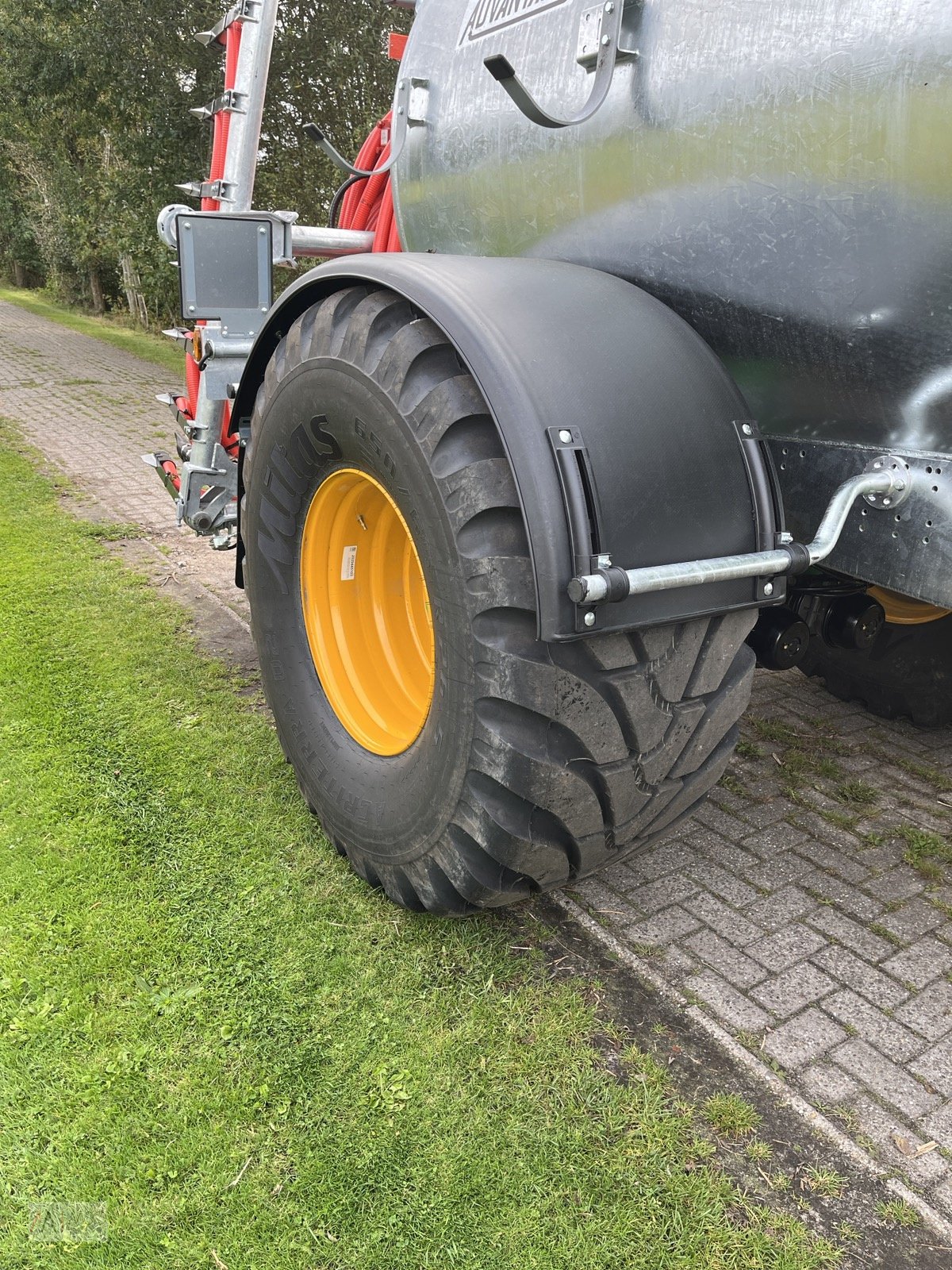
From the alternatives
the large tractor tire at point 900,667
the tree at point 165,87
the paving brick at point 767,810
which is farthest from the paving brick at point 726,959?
the tree at point 165,87

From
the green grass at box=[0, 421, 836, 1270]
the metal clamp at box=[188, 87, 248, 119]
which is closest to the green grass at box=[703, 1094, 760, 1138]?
the green grass at box=[0, 421, 836, 1270]

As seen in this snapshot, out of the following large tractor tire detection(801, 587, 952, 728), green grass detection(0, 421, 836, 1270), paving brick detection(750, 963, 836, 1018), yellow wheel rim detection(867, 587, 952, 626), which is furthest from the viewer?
large tractor tire detection(801, 587, 952, 728)

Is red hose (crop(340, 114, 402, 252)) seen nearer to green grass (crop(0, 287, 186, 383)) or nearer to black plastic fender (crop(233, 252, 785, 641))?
black plastic fender (crop(233, 252, 785, 641))

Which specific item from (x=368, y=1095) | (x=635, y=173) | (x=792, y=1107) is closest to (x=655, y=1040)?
(x=792, y=1107)

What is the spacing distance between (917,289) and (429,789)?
4.09 feet

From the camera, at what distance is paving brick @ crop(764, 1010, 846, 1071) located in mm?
2107

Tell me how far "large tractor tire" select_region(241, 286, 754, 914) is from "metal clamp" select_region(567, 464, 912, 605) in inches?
Answer: 5.3

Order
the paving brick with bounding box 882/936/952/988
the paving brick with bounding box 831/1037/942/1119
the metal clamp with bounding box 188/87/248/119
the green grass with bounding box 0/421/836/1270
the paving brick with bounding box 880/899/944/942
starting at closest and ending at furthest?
1. the green grass with bounding box 0/421/836/1270
2. the paving brick with bounding box 831/1037/942/1119
3. the paving brick with bounding box 882/936/952/988
4. the paving brick with bounding box 880/899/944/942
5. the metal clamp with bounding box 188/87/248/119

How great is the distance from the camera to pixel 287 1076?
2.02m

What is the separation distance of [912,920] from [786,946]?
384 mm

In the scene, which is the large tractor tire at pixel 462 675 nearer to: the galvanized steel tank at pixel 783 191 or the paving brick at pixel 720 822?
the galvanized steel tank at pixel 783 191

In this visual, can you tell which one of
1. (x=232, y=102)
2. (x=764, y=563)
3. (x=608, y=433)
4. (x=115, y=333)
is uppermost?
(x=232, y=102)

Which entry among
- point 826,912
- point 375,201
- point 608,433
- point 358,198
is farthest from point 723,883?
point 358,198

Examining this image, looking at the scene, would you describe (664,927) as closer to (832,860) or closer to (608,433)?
(832,860)
